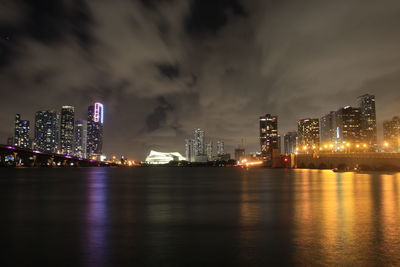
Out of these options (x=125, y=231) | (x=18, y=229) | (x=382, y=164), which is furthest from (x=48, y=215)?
(x=382, y=164)

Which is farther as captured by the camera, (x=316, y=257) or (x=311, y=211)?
(x=311, y=211)

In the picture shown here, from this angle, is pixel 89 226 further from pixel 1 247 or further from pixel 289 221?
pixel 289 221

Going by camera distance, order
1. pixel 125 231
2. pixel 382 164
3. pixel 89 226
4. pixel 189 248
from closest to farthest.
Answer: pixel 189 248
pixel 125 231
pixel 89 226
pixel 382 164

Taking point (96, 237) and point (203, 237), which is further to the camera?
point (96, 237)

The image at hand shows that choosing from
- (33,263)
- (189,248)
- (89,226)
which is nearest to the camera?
(33,263)

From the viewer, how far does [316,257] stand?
12.2 metres

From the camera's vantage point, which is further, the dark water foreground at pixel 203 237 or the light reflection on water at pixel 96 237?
the light reflection on water at pixel 96 237

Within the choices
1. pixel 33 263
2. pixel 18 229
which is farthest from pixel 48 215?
pixel 33 263

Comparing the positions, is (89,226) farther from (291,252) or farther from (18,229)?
(291,252)

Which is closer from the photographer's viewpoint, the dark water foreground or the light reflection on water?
the dark water foreground

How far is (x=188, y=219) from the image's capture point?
71.8 ft

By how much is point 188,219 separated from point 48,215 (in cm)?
980

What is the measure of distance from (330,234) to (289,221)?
173 inches

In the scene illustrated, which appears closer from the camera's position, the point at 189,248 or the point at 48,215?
the point at 189,248
